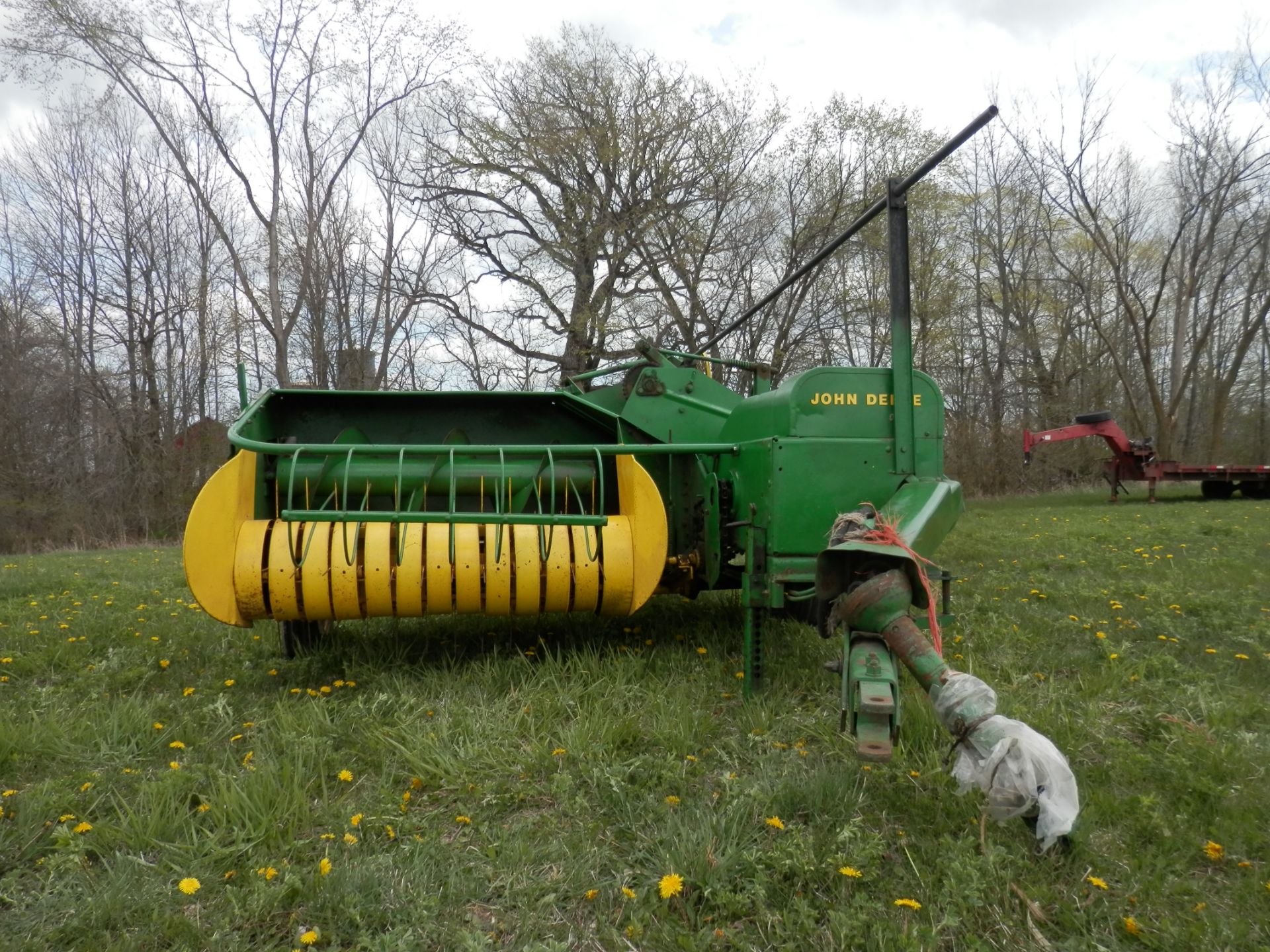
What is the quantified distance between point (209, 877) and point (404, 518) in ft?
4.73

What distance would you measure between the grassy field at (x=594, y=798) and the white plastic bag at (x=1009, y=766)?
201 millimetres

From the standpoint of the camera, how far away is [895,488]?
312cm

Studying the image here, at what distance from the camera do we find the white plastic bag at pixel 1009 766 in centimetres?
181

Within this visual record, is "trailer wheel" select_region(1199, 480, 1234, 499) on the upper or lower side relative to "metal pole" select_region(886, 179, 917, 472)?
lower

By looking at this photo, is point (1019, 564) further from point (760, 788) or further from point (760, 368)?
point (760, 788)

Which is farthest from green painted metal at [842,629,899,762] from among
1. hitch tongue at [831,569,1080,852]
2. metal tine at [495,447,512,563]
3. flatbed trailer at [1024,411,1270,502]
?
flatbed trailer at [1024,411,1270,502]

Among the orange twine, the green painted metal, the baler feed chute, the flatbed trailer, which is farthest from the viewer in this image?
the flatbed trailer

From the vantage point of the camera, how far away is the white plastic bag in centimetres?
181

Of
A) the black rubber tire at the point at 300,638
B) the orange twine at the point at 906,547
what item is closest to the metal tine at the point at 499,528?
the black rubber tire at the point at 300,638

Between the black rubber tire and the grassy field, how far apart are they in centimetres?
11

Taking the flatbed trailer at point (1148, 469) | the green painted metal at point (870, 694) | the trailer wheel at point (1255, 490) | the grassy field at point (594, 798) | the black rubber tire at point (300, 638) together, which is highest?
the flatbed trailer at point (1148, 469)

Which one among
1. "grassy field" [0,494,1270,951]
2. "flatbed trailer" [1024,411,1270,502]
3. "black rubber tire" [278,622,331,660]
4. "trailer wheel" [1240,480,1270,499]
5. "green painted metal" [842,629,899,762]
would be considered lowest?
"grassy field" [0,494,1270,951]

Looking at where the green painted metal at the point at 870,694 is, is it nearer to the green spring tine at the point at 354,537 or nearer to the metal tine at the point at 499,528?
the metal tine at the point at 499,528

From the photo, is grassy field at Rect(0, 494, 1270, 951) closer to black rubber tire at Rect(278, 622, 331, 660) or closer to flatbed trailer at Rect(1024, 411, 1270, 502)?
black rubber tire at Rect(278, 622, 331, 660)
